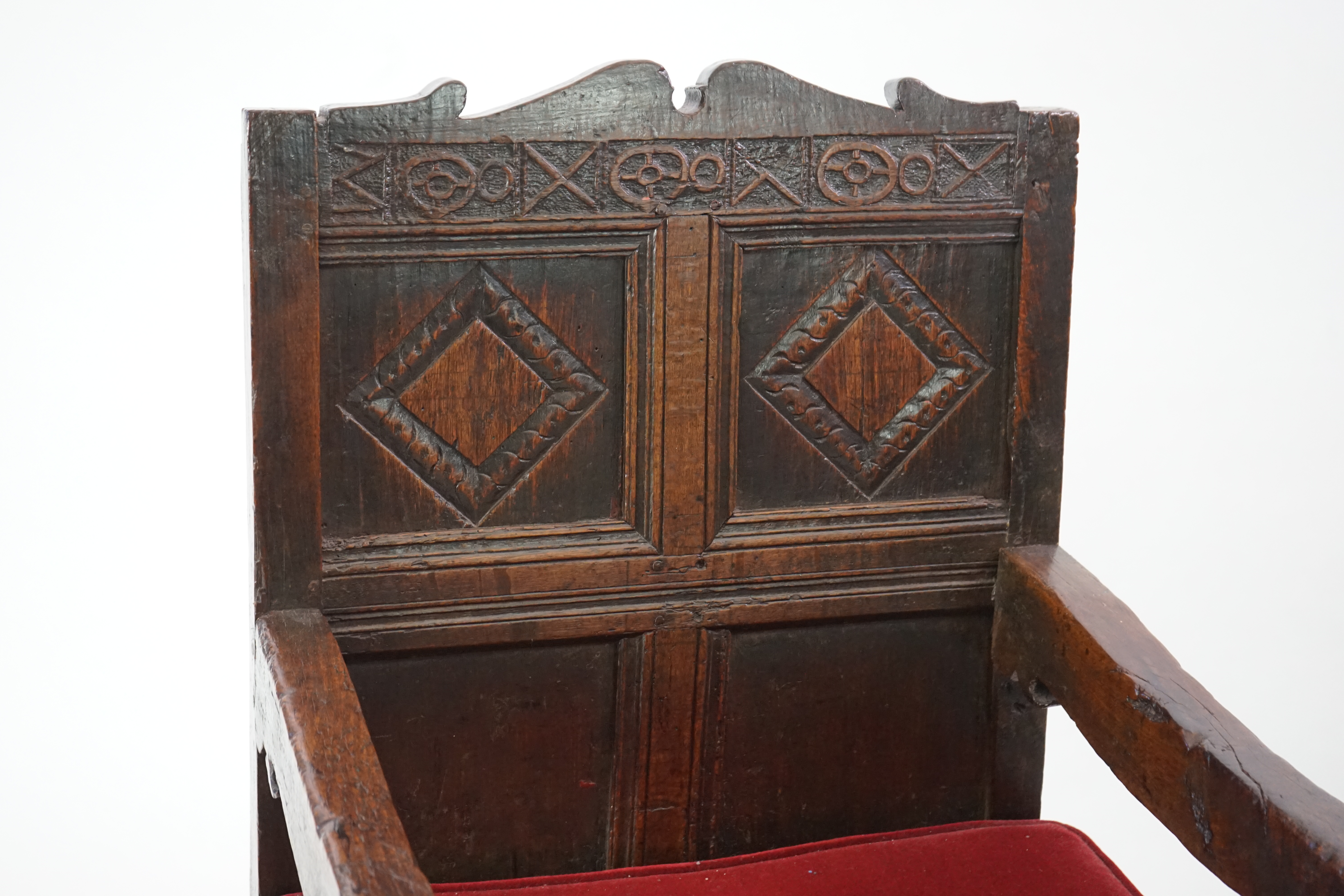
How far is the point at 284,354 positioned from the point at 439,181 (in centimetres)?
23

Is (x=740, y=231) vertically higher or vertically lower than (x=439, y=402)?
higher

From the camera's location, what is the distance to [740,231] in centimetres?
180

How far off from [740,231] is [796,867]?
0.69 meters

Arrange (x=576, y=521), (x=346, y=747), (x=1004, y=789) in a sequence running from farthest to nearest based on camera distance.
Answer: (x=1004, y=789)
(x=576, y=521)
(x=346, y=747)

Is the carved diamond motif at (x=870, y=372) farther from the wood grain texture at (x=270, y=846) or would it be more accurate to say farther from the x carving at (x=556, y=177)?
the wood grain texture at (x=270, y=846)

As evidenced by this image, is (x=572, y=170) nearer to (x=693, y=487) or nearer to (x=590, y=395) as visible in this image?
(x=590, y=395)

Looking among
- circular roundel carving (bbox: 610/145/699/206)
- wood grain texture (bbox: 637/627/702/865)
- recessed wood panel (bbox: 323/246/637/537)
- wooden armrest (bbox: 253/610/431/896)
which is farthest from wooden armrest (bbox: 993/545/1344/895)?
wooden armrest (bbox: 253/610/431/896)

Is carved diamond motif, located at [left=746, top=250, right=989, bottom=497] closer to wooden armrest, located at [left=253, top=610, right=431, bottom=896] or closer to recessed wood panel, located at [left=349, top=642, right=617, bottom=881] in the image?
recessed wood panel, located at [left=349, top=642, right=617, bottom=881]

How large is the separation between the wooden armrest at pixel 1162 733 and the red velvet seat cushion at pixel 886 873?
0.13m

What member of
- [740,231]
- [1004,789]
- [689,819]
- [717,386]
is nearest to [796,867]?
[689,819]

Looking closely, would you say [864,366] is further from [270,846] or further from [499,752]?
[270,846]

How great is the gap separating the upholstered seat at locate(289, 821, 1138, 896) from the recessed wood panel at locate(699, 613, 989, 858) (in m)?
0.12

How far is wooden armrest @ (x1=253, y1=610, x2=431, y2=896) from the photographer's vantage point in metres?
1.30

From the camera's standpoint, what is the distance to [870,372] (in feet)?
6.20
